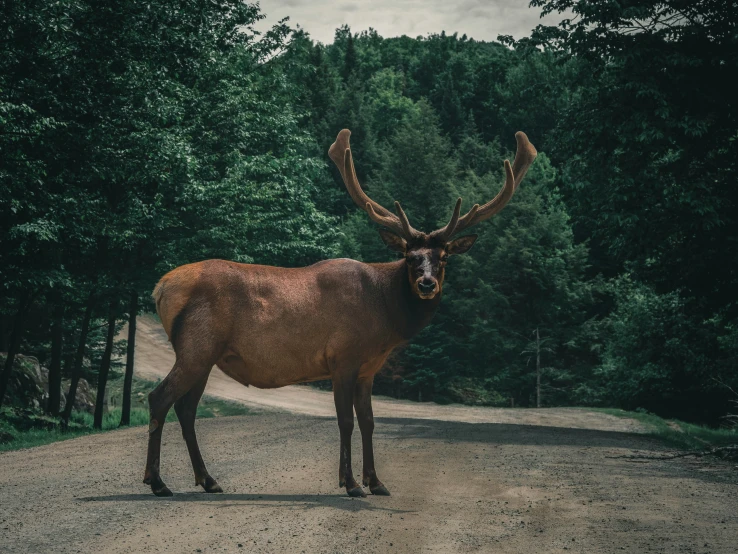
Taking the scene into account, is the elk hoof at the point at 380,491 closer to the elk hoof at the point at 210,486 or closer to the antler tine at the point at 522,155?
the elk hoof at the point at 210,486

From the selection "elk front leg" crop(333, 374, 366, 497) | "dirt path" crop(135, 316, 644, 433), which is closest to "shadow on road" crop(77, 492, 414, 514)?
"elk front leg" crop(333, 374, 366, 497)

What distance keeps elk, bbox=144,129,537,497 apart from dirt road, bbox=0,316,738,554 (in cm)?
85

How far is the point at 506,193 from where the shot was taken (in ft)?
35.8

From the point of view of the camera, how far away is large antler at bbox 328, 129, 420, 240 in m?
10.6

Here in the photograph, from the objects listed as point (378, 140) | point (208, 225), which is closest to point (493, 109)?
point (378, 140)

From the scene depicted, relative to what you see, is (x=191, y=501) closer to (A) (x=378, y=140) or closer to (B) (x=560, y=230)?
(B) (x=560, y=230)

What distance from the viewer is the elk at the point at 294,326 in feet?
31.1

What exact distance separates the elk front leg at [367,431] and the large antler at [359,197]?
1722 millimetres

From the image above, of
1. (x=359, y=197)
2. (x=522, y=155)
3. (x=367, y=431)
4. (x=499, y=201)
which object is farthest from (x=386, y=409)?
(x=367, y=431)

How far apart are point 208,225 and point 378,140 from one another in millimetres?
67149

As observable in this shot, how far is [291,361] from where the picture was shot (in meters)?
9.76

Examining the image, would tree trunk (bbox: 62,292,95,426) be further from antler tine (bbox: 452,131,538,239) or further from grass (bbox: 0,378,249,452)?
antler tine (bbox: 452,131,538,239)

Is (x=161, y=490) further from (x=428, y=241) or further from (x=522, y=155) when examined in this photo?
(x=522, y=155)

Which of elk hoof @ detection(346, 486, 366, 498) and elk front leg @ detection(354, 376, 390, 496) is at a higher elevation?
elk front leg @ detection(354, 376, 390, 496)
